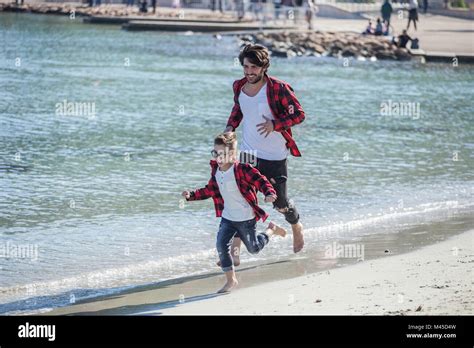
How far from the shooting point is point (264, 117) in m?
10.2

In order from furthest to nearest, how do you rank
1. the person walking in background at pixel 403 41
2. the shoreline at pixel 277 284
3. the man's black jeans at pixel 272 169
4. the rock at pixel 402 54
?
1. the person walking in background at pixel 403 41
2. the rock at pixel 402 54
3. the man's black jeans at pixel 272 169
4. the shoreline at pixel 277 284

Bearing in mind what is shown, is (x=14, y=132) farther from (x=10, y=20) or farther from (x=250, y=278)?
(x=10, y=20)

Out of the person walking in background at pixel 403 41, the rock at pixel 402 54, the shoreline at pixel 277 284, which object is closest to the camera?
the shoreline at pixel 277 284

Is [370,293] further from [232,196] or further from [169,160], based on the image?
[169,160]

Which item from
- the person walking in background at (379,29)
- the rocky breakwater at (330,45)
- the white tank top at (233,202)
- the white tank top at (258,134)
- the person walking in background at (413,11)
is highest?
the white tank top at (258,134)

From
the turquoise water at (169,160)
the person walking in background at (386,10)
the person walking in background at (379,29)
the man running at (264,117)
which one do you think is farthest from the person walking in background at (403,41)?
the man running at (264,117)

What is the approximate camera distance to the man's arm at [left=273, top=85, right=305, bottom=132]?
10.1 m

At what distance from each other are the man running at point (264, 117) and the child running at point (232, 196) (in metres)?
0.52

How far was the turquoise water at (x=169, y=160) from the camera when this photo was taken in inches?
460

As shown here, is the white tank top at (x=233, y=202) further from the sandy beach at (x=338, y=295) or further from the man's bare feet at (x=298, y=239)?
the man's bare feet at (x=298, y=239)

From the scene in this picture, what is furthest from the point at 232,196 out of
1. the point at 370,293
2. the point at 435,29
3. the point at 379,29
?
the point at 435,29

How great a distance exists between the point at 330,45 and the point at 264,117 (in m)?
32.2

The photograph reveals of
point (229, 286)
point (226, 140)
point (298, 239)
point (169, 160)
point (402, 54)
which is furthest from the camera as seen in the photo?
point (402, 54)

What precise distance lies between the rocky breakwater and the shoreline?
28761 millimetres
